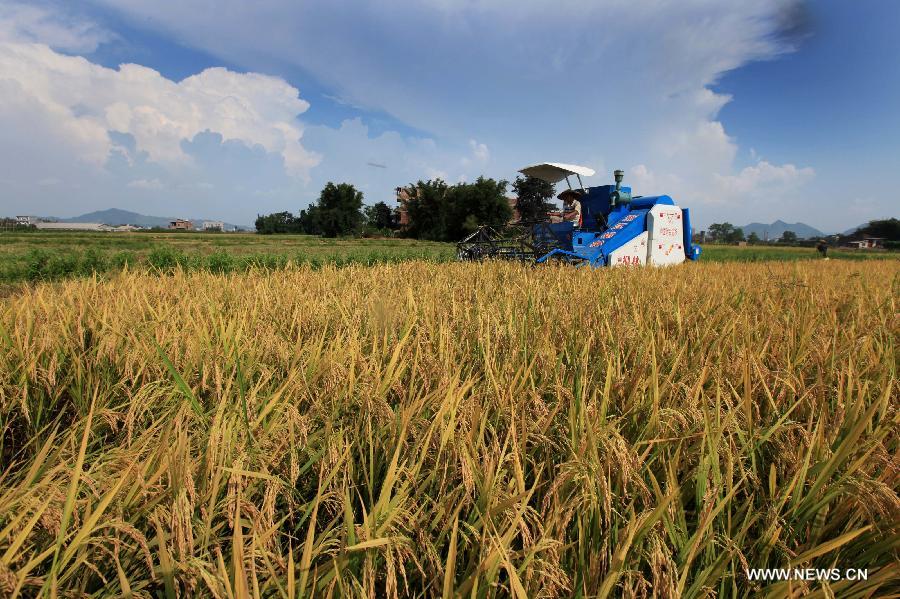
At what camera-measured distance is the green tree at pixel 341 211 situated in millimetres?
56009

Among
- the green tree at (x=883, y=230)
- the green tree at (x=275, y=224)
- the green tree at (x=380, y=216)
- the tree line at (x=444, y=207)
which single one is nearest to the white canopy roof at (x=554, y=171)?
the tree line at (x=444, y=207)

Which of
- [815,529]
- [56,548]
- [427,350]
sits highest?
[427,350]

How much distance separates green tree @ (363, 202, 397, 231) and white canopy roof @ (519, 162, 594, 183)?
6558cm

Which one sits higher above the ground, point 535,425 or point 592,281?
point 592,281

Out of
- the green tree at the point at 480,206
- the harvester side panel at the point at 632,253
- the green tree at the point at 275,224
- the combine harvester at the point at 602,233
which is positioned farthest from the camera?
the green tree at the point at 275,224

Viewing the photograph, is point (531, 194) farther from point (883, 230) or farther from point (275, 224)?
point (275, 224)

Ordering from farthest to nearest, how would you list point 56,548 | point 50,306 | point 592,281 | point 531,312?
point 592,281, point 531,312, point 50,306, point 56,548

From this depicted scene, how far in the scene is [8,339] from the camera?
1945 mm

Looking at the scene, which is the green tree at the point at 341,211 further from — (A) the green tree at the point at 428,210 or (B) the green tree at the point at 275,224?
(B) the green tree at the point at 275,224

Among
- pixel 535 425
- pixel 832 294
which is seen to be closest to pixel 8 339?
pixel 535 425

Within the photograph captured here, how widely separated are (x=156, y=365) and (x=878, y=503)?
2.37 metres

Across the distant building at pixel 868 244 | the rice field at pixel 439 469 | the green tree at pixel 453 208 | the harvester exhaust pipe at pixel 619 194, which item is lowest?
the rice field at pixel 439 469

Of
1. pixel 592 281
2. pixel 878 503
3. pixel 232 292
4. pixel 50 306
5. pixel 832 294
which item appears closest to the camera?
pixel 878 503

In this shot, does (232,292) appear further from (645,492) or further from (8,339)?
(645,492)
